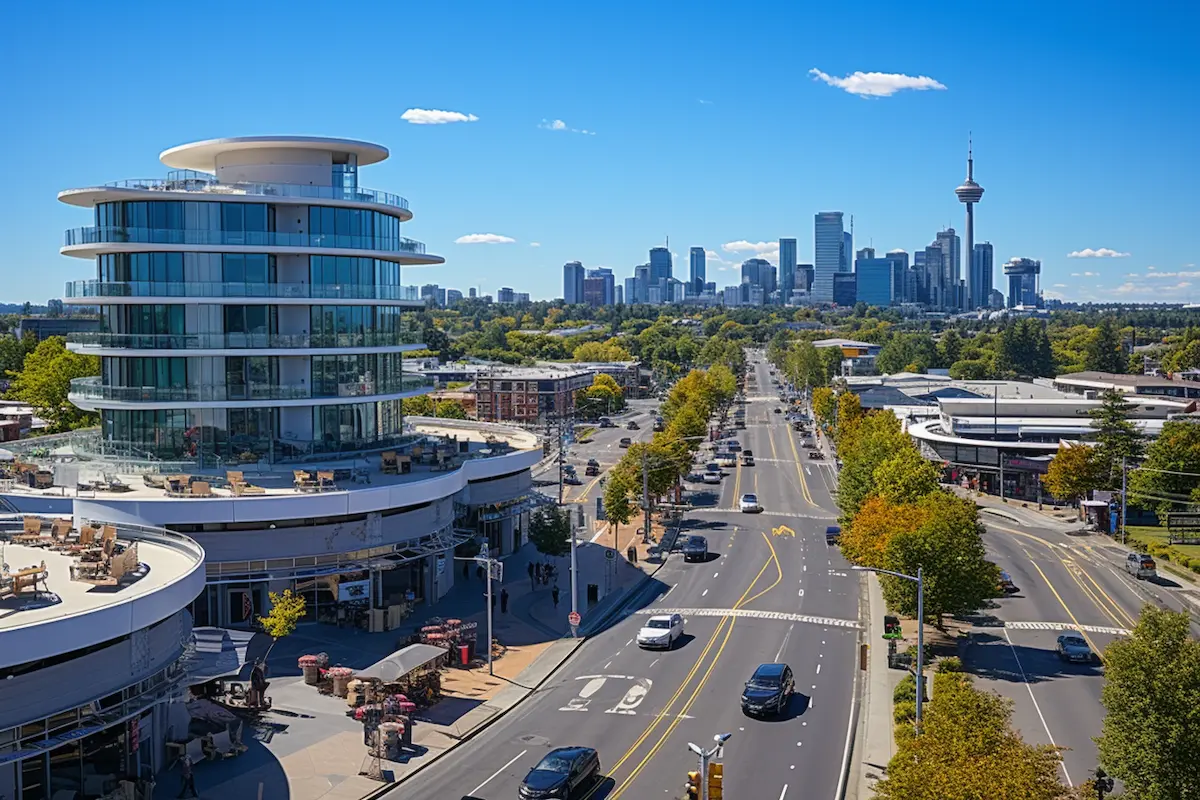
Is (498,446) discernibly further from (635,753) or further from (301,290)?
(635,753)

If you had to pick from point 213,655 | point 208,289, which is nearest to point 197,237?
point 208,289

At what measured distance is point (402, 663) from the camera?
45219 mm

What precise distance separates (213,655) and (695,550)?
40.3m

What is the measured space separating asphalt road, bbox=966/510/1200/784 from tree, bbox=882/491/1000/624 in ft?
9.27

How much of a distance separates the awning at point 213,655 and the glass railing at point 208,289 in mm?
25175

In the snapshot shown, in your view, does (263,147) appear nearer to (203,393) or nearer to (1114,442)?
(203,393)

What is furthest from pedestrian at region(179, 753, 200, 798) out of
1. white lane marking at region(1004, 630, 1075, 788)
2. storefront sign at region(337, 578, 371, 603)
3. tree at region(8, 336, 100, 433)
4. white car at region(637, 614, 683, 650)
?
tree at region(8, 336, 100, 433)

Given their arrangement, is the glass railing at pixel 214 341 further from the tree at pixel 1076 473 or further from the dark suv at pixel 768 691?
the tree at pixel 1076 473

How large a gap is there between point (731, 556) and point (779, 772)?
129ft

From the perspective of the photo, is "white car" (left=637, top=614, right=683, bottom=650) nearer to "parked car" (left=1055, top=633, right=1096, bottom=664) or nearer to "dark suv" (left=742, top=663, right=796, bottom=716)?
"dark suv" (left=742, top=663, right=796, bottom=716)

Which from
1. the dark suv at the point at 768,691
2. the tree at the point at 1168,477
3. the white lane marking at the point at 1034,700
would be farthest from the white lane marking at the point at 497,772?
the tree at the point at 1168,477

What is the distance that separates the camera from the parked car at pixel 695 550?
76.2 meters

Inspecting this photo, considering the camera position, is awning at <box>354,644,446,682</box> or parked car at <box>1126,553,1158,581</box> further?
parked car at <box>1126,553,1158,581</box>

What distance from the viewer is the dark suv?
143 feet
